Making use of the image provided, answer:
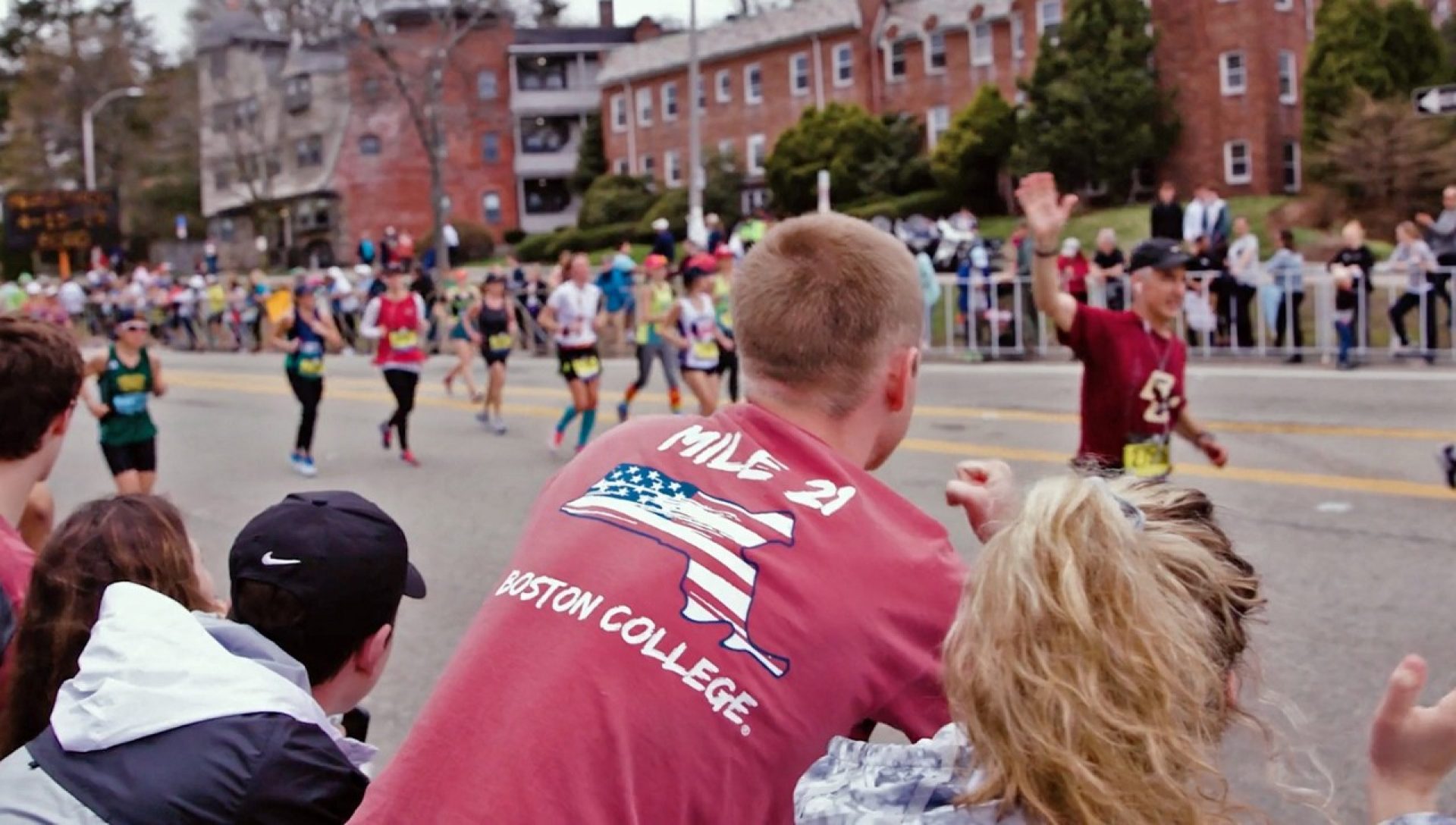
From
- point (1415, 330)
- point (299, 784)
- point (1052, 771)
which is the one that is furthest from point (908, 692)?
point (1415, 330)

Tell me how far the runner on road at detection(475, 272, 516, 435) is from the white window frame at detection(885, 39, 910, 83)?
131ft

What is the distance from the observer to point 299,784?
241cm

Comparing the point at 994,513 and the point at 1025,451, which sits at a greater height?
the point at 994,513

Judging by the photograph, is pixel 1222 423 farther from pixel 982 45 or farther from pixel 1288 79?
pixel 982 45

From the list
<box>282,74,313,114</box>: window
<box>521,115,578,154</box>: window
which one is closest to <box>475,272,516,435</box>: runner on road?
<box>521,115,578,154</box>: window

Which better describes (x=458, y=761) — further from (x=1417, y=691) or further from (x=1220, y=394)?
(x=1220, y=394)

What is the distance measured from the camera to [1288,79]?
44.6m

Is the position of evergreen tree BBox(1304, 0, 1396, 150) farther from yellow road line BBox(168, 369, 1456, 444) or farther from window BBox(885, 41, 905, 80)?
yellow road line BBox(168, 369, 1456, 444)

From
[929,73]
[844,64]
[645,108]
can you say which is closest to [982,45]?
[929,73]

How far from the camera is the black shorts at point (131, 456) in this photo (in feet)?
33.2

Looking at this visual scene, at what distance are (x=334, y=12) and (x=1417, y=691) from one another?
193 feet

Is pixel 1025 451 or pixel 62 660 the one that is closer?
pixel 62 660

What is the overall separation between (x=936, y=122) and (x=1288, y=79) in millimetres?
12879

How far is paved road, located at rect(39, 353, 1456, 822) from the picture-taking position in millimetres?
6496
